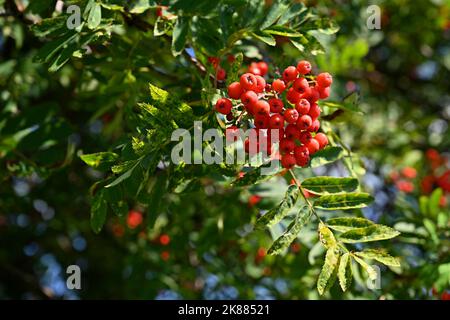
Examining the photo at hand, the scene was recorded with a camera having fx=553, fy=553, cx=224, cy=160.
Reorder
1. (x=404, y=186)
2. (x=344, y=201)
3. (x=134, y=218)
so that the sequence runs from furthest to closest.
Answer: (x=404, y=186)
(x=134, y=218)
(x=344, y=201)

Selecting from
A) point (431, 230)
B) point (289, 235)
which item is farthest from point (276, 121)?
point (431, 230)

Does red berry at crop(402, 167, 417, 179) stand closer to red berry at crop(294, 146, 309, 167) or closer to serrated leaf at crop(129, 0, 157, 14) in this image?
red berry at crop(294, 146, 309, 167)

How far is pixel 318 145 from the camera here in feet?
6.05

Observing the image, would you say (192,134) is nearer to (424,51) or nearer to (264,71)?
(264,71)

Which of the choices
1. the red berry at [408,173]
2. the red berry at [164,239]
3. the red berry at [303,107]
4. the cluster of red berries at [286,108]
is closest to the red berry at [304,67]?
the cluster of red berries at [286,108]

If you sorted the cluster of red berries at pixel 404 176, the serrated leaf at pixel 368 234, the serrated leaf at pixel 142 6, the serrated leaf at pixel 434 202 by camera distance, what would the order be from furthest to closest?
the cluster of red berries at pixel 404 176
the serrated leaf at pixel 434 202
the serrated leaf at pixel 142 6
the serrated leaf at pixel 368 234

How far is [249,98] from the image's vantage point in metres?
1.70

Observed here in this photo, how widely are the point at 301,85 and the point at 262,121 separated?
0.20m

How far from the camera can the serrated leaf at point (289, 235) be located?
168 cm

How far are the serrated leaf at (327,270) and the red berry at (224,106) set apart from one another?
537 mm

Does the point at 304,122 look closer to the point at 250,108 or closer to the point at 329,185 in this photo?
the point at 250,108

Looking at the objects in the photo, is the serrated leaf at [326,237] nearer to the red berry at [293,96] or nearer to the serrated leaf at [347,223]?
the serrated leaf at [347,223]

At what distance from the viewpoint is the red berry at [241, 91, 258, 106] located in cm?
169

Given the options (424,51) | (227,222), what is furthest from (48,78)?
(424,51)
